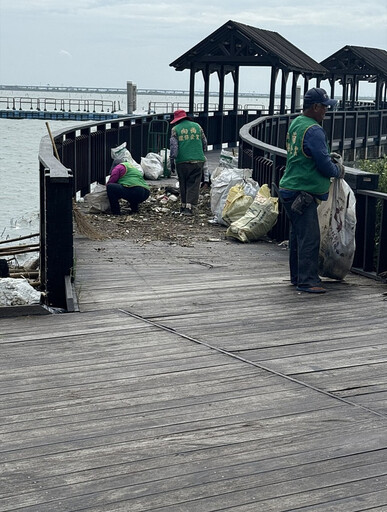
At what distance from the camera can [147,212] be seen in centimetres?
1270

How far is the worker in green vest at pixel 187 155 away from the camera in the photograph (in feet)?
41.3

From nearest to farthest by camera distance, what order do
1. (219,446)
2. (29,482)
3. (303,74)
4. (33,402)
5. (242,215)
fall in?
(29,482), (219,446), (33,402), (242,215), (303,74)

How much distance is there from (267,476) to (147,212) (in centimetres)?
939

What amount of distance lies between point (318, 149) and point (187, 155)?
588cm

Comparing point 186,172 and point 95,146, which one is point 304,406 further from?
point 95,146

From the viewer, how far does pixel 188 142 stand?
1263 cm

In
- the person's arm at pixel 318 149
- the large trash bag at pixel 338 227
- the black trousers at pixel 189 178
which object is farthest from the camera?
the black trousers at pixel 189 178

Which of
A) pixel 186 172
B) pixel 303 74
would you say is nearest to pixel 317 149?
pixel 186 172

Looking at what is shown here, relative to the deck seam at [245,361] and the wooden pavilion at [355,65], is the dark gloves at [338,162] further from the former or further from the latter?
the wooden pavilion at [355,65]

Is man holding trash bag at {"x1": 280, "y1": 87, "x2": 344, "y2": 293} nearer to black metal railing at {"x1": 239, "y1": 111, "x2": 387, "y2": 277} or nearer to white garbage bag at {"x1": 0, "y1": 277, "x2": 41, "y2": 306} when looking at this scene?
black metal railing at {"x1": 239, "y1": 111, "x2": 387, "y2": 277}

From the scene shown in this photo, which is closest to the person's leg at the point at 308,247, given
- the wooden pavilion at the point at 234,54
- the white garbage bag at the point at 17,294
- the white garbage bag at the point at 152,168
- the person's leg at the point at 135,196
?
the white garbage bag at the point at 17,294

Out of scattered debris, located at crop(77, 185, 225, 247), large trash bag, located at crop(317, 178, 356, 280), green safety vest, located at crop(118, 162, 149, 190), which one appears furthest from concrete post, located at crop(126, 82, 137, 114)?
large trash bag, located at crop(317, 178, 356, 280)

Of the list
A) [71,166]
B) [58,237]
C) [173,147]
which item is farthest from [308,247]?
[71,166]

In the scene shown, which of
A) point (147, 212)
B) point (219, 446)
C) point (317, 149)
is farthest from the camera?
point (147, 212)
